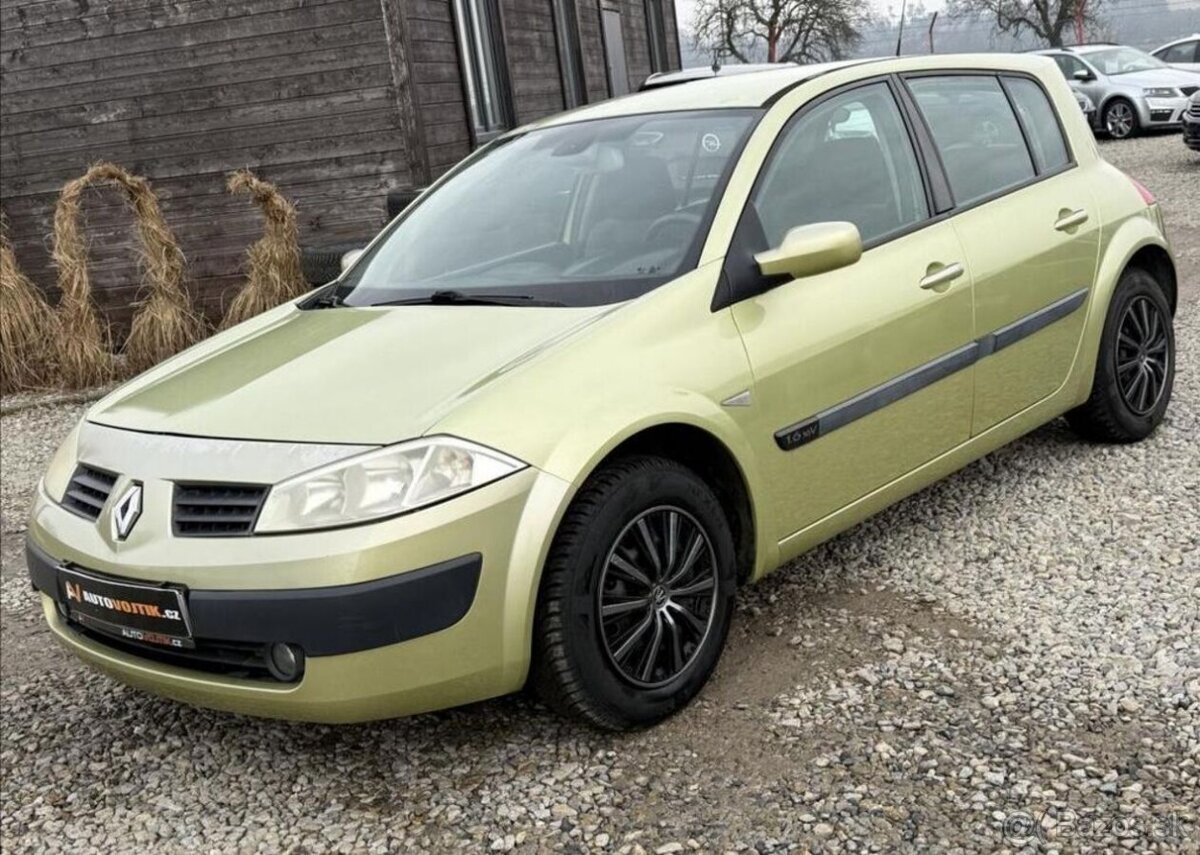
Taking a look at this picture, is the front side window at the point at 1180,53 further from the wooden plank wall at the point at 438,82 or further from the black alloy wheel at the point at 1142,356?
the black alloy wheel at the point at 1142,356

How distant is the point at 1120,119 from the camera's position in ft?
65.1

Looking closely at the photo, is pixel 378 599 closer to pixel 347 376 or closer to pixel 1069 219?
pixel 347 376

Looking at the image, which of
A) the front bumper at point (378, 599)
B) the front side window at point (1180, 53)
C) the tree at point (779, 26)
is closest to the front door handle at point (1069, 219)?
the front bumper at point (378, 599)

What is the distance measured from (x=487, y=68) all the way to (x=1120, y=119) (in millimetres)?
12687

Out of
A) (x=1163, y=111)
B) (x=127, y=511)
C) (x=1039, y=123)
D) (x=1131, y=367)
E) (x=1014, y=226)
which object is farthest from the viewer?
(x=1163, y=111)

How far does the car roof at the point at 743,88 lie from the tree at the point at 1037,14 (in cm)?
4596

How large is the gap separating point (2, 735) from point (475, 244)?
204 cm

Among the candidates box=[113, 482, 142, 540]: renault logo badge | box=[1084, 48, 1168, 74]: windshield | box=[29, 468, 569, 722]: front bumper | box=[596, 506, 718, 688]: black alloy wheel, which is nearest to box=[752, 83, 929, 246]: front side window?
box=[596, 506, 718, 688]: black alloy wheel

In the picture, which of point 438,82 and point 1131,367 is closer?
point 1131,367

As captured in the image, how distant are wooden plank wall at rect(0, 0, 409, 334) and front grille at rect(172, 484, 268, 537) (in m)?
7.26

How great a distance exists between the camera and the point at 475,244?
383cm

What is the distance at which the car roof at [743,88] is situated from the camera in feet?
12.4

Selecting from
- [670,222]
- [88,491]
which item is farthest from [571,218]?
[88,491]

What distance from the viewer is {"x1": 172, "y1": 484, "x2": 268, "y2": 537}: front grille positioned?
2727 millimetres
